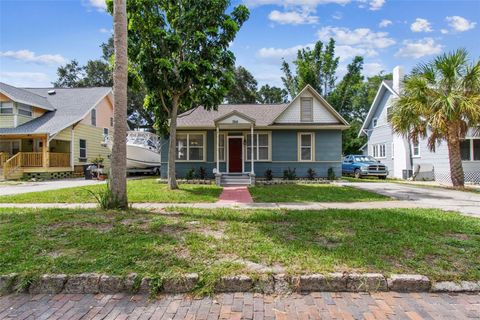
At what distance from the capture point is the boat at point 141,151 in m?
22.8

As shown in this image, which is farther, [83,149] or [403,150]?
[83,149]

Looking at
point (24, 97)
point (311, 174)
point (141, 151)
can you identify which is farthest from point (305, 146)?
point (24, 97)

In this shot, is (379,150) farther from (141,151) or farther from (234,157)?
(141,151)

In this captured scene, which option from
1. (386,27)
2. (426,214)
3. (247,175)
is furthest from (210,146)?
(386,27)

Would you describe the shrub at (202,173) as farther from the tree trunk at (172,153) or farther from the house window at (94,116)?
the house window at (94,116)

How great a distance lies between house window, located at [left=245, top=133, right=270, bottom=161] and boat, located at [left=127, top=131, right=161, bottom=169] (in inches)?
367

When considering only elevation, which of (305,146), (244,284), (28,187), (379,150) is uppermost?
(379,150)

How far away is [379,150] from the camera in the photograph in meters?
26.8

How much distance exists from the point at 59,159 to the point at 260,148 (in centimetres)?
1528

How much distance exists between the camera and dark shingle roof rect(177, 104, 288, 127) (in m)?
17.8

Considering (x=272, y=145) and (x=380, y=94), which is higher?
(x=380, y=94)

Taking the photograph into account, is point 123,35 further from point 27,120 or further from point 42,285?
point 27,120

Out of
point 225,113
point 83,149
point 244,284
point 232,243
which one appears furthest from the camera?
point 83,149

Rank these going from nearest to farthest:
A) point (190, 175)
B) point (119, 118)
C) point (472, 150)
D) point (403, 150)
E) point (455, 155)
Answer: point (119, 118)
point (455, 155)
point (190, 175)
point (472, 150)
point (403, 150)
